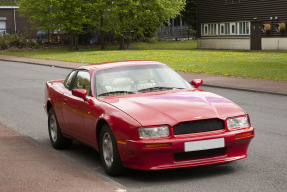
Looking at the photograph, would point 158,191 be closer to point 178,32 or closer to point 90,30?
point 90,30

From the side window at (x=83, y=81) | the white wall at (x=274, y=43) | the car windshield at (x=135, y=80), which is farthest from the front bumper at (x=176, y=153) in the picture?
the white wall at (x=274, y=43)

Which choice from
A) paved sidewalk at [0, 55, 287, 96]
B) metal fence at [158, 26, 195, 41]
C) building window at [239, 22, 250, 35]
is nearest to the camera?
paved sidewalk at [0, 55, 287, 96]

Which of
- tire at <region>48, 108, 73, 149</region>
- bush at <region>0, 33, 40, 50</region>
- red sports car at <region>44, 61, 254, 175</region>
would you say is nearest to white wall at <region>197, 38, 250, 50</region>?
bush at <region>0, 33, 40, 50</region>

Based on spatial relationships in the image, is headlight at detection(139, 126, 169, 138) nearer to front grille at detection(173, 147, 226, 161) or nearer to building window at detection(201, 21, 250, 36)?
front grille at detection(173, 147, 226, 161)

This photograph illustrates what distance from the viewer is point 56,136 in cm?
861

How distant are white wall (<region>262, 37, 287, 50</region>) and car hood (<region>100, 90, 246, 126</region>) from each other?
39.1m

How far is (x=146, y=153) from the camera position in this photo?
607 cm

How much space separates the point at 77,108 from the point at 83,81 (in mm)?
556

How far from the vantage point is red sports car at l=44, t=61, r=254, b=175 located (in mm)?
6078

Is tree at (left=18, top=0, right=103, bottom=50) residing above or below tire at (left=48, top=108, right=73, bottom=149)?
above

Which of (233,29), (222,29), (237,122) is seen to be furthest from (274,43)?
(237,122)

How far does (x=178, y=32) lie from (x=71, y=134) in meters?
76.9

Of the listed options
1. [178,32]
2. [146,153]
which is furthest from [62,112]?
[178,32]

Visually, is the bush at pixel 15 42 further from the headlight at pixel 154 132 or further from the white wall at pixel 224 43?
the headlight at pixel 154 132
